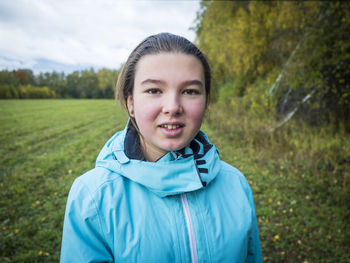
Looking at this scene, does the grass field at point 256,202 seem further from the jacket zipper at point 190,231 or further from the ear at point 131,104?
the ear at point 131,104

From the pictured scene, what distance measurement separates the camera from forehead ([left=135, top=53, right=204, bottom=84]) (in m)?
1.10

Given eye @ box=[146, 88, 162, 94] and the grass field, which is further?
the grass field

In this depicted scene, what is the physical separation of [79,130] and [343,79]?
37.4 feet

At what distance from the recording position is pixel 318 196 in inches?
152

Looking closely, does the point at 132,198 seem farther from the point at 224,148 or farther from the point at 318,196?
the point at 224,148

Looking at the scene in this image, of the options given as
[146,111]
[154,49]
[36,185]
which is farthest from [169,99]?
[36,185]

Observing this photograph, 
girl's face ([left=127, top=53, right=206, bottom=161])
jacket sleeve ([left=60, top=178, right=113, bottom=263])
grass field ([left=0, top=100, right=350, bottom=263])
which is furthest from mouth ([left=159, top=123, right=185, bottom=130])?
grass field ([left=0, top=100, right=350, bottom=263])

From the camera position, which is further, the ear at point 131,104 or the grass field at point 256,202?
the grass field at point 256,202

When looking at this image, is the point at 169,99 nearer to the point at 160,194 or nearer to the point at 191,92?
the point at 191,92

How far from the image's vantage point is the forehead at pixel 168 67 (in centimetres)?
110

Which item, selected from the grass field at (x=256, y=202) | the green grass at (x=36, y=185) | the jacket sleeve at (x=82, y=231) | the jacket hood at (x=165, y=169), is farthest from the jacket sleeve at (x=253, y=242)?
the grass field at (x=256, y=202)

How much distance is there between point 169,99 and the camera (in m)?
1.09

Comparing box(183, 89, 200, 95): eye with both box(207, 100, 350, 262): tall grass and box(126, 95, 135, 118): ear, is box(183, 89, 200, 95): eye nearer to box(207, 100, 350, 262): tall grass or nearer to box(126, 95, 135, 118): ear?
box(126, 95, 135, 118): ear

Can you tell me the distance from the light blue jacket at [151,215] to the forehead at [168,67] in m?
0.47
